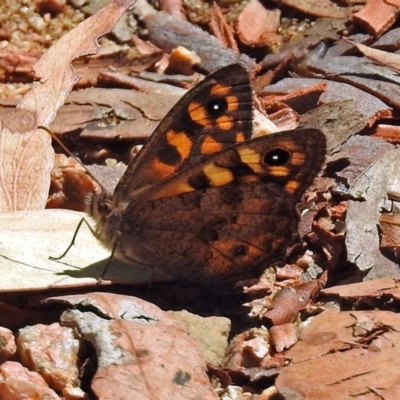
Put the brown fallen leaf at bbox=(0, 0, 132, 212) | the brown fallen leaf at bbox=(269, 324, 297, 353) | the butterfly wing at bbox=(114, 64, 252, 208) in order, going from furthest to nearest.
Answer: the brown fallen leaf at bbox=(0, 0, 132, 212)
the butterfly wing at bbox=(114, 64, 252, 208)
the brown fallen leaf at bbox=(269, 324, 297, 353)

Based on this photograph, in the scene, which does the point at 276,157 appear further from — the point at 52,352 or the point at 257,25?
the point at 257,25

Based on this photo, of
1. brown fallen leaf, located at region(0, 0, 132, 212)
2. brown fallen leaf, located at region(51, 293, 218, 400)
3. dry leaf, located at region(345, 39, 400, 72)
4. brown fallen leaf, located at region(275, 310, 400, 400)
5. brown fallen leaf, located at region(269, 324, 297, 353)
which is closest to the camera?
brown fallen leaf, located at region(51, 293, 218, 400)

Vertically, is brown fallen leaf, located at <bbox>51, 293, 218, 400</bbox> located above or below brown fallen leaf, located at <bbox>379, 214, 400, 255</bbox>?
above

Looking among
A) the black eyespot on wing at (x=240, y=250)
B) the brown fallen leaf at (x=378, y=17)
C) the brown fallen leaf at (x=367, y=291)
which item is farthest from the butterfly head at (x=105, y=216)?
the brown fallen leaf at (x=378, y=17)

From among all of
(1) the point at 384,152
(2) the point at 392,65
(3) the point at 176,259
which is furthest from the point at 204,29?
(3) the point at 176,259

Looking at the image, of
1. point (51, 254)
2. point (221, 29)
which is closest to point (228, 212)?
point (51, 254)

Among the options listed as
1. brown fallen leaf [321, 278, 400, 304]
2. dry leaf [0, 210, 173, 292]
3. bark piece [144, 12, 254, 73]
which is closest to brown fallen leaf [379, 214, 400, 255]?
brown fallen leaf [321, 278, 400, 304]

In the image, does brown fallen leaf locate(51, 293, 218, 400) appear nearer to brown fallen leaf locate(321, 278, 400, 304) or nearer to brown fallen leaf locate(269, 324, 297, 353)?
brown fallen leaf locate(269, 324, 297, 353)

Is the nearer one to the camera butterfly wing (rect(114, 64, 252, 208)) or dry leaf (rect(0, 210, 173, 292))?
dry leaf (rect(0, 210, 173, 292))
